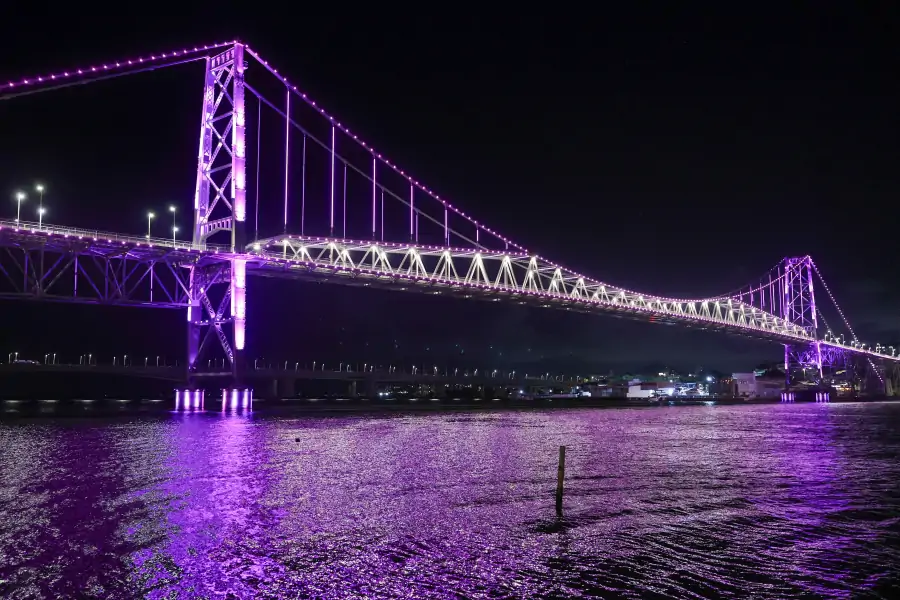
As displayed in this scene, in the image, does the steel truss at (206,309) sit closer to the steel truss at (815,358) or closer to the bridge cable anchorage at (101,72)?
the bridge cable anchorage at (101,72)

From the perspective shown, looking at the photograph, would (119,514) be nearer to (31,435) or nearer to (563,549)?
(563,549)

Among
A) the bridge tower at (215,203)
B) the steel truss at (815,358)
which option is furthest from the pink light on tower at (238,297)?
the steel truss at (815,358)

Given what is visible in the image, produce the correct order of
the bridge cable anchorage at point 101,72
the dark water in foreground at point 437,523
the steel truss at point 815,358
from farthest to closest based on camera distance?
the steel truss at point 815,358 < the bridge cable anchorage at point 101,72 < the dark water in foreground at point 437,523

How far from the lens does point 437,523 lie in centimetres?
1023

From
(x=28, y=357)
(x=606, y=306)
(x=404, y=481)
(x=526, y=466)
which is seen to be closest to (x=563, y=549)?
(x=404, y=481)

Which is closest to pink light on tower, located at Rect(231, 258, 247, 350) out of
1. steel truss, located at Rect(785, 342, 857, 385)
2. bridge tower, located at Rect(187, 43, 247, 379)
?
bridge tower, located at Rect(187, 43, 247, 379)

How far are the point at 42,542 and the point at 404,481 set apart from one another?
6854mm

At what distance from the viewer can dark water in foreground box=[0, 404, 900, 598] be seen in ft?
24.1

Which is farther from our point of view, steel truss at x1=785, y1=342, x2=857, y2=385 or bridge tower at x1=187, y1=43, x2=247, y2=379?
Result: steel truss at x1=785, y1=342, x2=857, y2=385

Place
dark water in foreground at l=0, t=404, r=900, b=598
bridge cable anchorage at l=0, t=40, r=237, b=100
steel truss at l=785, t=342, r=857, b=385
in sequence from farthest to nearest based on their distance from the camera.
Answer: steel truss at l=785, t=342, r=857, b=385, bridge cable anchorage at l=0, t=40, r=237, b=100, dark water in foreground at l=0, t=404, r=900, b=598

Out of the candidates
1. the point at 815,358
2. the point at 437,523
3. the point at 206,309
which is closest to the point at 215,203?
the point at 206,309

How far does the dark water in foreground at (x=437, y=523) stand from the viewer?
289 inches

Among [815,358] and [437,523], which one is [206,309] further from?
[815,358]

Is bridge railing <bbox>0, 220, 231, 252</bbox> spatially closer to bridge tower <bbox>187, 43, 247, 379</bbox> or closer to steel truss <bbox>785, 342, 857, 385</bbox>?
bridge tower <bbox>187, 43, 247, 379</bbox>
